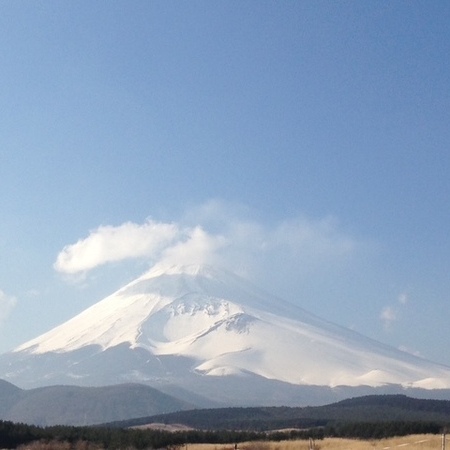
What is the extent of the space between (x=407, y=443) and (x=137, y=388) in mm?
143749

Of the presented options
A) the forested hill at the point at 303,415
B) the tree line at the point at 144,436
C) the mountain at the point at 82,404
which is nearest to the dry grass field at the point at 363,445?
the tree line at the point at 144,436

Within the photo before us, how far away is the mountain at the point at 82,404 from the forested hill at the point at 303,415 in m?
47.9

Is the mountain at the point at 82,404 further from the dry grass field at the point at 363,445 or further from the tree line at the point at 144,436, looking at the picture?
the dry grass field at the point at 363,445

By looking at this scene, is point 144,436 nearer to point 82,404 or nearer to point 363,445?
point 363,445

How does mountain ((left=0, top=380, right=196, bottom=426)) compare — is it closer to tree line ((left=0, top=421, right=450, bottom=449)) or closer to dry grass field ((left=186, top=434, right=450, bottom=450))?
tree line ((left=0, top=421, right=450, bottom=449))

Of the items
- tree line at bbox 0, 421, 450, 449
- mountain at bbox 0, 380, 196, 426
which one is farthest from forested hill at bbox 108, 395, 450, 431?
mountain at bbox 0, 380, 196, 426

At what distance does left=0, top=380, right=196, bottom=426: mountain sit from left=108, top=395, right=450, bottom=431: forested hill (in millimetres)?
47943

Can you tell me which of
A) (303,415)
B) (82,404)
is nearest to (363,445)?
(303,415)

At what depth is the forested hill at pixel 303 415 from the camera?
97.2 m

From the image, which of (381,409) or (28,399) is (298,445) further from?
(28,399)

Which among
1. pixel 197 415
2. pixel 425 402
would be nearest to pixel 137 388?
pixel 197 415

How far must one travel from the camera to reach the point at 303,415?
110625mm

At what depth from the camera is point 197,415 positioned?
117500 mm

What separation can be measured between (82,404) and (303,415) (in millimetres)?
76549
